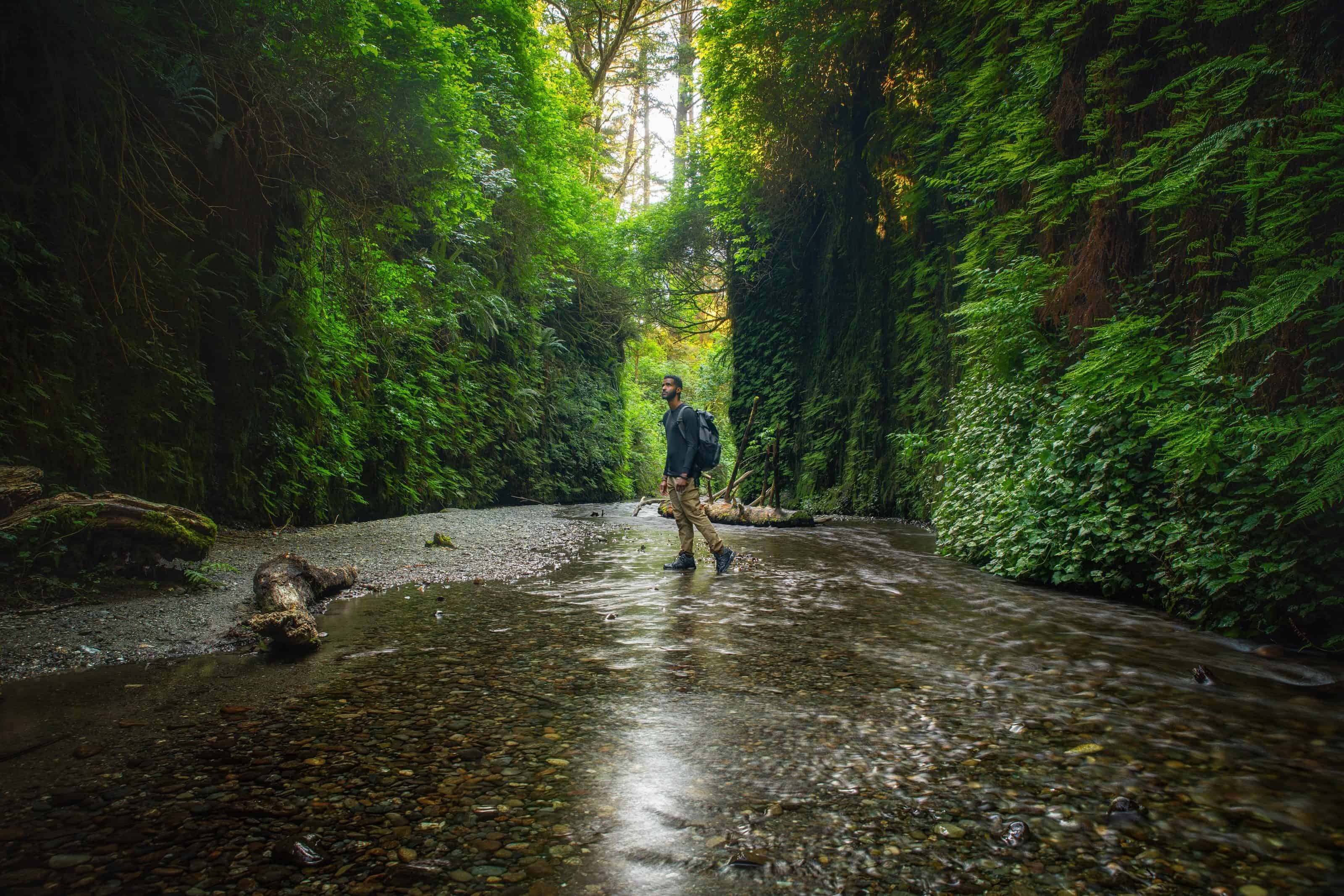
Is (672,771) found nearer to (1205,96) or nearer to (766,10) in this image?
(1205,96)

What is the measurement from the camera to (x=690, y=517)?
796 cm

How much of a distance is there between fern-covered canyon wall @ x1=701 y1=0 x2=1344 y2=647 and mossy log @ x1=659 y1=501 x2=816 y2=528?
2.50 meters

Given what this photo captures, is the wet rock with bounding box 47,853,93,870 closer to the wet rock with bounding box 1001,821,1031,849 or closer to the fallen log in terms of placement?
the wet rock with bounding box 1001,821,1031,849

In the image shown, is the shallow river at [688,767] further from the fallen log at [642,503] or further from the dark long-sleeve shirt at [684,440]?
the fallen log at [642,503]

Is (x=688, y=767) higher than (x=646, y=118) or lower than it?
lower

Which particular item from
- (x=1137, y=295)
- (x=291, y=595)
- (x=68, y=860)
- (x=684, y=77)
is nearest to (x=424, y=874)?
(x=68, y=860)

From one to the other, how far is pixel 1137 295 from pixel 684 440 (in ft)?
15.2

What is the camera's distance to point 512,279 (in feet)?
61.2

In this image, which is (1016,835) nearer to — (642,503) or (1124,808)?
(1124,808)

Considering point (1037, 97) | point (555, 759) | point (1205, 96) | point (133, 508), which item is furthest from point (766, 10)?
point (555, 759)

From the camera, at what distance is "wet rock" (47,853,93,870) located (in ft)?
6.33

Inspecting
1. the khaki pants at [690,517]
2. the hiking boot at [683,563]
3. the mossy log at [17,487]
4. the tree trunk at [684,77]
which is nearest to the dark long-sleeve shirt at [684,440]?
the khaki pants at [690,517]

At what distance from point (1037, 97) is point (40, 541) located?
10095mm

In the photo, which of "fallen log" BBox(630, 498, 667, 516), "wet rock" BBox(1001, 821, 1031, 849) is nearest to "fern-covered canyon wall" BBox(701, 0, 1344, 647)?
"wet rock" BBox(1001, 821, 1031, 849)
